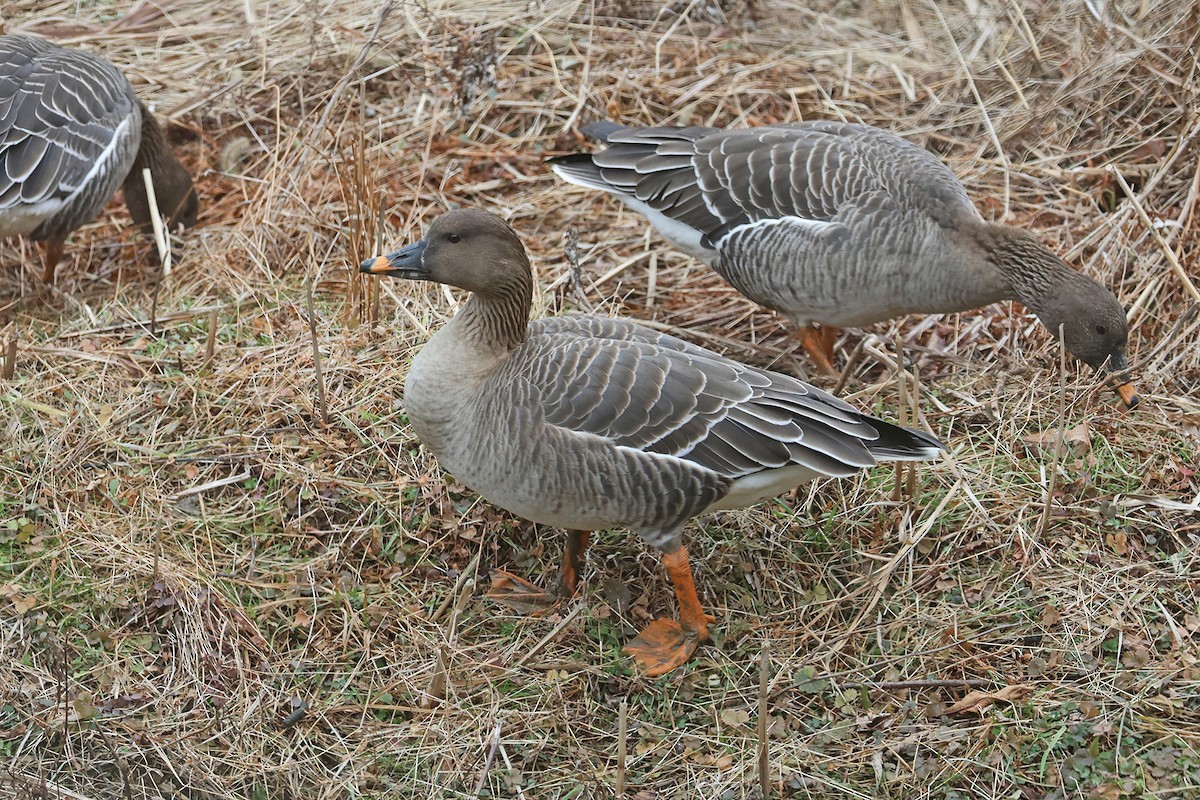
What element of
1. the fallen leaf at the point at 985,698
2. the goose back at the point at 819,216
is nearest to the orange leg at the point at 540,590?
the fallen leaf at the point at 985,698

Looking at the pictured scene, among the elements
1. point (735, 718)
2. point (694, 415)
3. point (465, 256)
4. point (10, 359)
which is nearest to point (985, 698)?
point (735, 718)

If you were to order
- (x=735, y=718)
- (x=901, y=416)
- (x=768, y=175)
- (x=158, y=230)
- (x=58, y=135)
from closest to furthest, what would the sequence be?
(x=735, y=718) → (x=901, y=416) → (x=768, y=175) → (x=58, y=135) → (x=158, y=230)

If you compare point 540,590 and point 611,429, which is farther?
point 540,590

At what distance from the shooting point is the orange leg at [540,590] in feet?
15.0

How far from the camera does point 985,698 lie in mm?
4070

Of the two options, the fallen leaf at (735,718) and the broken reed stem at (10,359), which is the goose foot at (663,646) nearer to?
the fallen leaf at (735,718)

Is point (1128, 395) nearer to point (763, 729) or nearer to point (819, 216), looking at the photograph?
point (819, 216)

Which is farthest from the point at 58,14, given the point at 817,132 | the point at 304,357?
the point at 817,132

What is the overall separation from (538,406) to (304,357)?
1.70 m

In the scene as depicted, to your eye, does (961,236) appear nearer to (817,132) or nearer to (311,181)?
(817,132)

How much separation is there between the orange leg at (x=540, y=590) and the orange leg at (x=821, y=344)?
1.65 m

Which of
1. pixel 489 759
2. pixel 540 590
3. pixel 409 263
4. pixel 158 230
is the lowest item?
pixel 540 590

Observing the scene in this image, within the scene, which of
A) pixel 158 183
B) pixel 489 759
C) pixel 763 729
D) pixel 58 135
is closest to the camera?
pixel 763 729

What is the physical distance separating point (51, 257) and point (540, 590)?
11.1 ft
